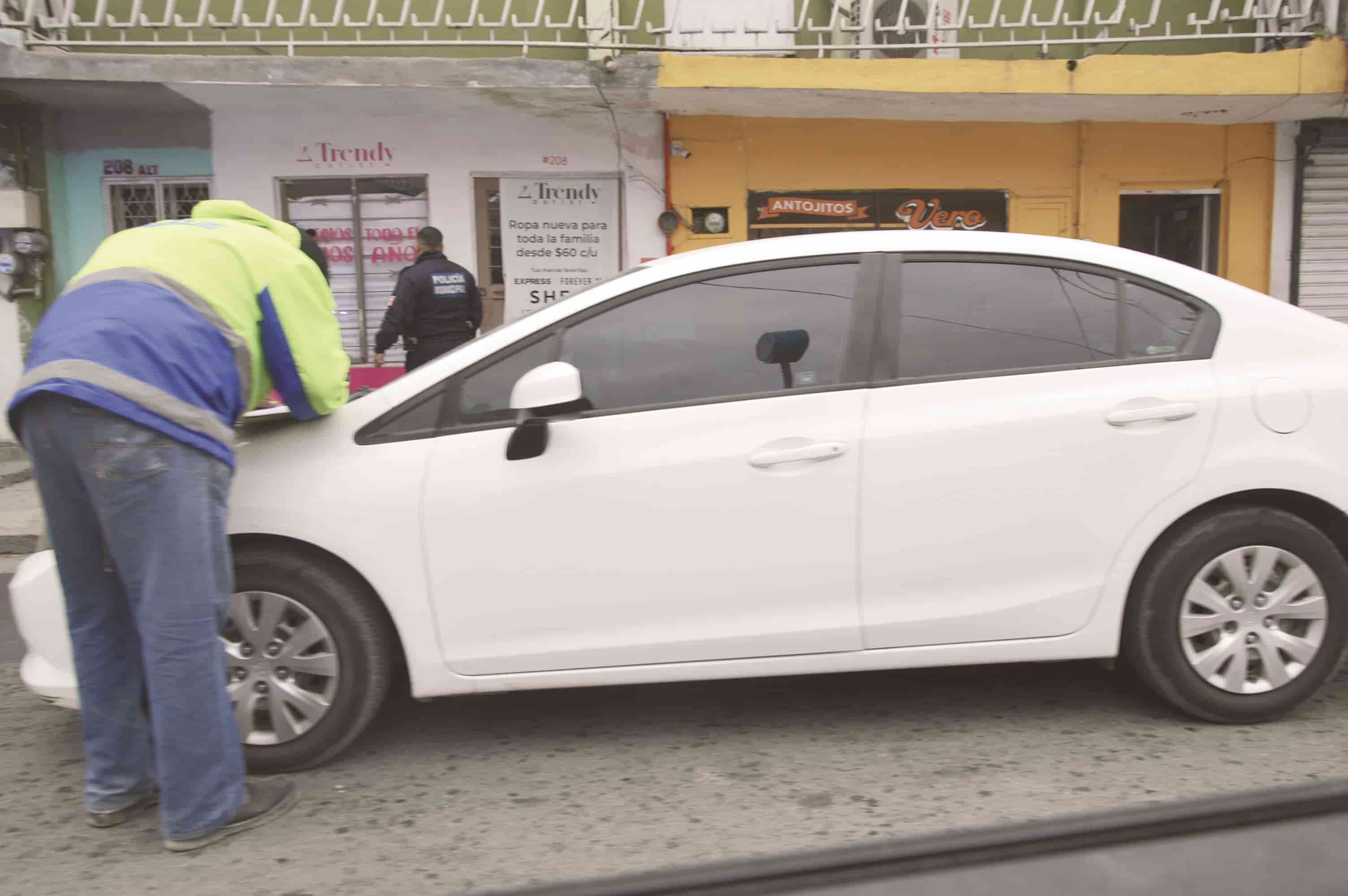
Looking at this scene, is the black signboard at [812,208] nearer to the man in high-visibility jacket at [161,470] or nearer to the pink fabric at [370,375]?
the pink fabric at [370,375]

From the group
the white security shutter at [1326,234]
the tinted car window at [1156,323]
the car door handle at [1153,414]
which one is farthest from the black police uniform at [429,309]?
the white security shutter at [1326,234]

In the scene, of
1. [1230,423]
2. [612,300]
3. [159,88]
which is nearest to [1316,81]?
[1230,423]

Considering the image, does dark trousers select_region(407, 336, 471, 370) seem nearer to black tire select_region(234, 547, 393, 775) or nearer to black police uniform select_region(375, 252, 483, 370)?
black police uniform select_region(375, 252, 483, 370)

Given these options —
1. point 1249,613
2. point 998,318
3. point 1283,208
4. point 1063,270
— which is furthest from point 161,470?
point 1283,208

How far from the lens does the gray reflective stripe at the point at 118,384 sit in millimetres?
2463

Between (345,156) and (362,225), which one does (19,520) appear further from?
(345,156)

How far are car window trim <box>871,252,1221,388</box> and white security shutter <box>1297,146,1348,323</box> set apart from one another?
894 cm

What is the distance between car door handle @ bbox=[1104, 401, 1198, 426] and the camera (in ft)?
10.5

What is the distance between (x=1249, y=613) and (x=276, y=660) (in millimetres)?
2830

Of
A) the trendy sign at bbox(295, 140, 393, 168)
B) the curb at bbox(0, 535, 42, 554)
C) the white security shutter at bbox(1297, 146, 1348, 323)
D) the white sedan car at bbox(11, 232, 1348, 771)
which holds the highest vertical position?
the trendy sign at bbox(295, 140, 393, 168)

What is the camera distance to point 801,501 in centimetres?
311

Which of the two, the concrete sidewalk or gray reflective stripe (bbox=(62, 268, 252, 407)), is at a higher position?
gray reflective stripe (bbox=(62, 268, 252, 407))

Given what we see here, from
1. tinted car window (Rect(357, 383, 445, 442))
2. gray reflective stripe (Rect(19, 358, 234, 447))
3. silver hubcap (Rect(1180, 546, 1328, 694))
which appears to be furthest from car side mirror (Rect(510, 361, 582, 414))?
silver hubcap (Rect(1180, 546, 1328, 694))

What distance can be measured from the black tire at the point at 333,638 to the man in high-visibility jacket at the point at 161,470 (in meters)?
0.18
